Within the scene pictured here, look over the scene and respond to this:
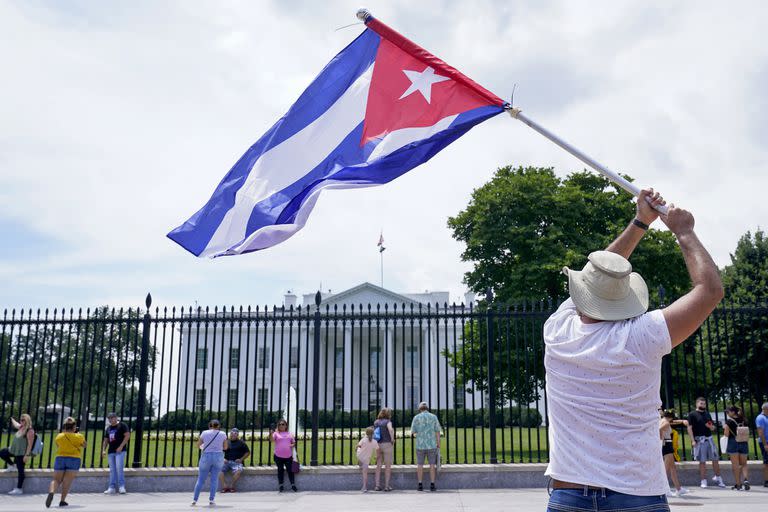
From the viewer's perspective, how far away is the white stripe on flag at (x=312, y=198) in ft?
21.7

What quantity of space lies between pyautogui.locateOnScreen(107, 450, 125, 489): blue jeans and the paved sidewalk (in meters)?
0.36

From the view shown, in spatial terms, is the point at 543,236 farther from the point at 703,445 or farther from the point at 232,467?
the point at 232,467

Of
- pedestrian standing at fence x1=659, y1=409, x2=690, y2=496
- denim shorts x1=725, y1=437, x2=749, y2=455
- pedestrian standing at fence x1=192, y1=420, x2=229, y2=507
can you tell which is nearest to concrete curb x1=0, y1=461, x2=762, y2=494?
denim shorts x1=725, y1=437, x2=749, y2=455

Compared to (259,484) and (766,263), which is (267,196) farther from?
(766,263)

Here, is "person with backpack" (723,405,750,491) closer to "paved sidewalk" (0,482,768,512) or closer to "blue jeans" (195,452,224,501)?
"paved sidewalk" (0,482,768,512)

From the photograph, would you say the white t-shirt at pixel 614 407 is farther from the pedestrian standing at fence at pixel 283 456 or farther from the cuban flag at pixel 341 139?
the pedestrian standing at fence at pixel 283 456

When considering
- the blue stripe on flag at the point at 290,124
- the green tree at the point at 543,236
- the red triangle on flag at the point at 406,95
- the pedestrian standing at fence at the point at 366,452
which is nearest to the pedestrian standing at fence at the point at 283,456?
the pedestrian standing at fence at the point at 366,452

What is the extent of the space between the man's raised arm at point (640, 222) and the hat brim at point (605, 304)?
1.82 feet

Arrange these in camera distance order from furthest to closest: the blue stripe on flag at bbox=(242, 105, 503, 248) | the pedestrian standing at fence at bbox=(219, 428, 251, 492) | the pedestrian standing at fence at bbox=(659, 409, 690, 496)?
1. the pedestrian standing at fence at bbox=(219, 428, 251, 492)
2. the pedestrian standing at fence at bbox=(659, 409, 690, 496)
3. the blue stripe on flag at bbox=(242, 105, 503, 248)

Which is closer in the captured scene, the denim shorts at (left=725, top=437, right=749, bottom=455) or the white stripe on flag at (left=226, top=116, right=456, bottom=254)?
the white stripe on flag at (left=226, top=116, right=456, bottom=254)

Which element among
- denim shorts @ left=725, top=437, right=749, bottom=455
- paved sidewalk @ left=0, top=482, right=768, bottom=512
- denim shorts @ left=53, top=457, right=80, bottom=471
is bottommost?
paved sidewalk @ left=0, top=482, right=768, bottom=512

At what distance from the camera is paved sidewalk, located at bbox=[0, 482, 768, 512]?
428 inches

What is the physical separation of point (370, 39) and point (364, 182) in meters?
1.55

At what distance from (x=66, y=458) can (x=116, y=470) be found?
1.64m
